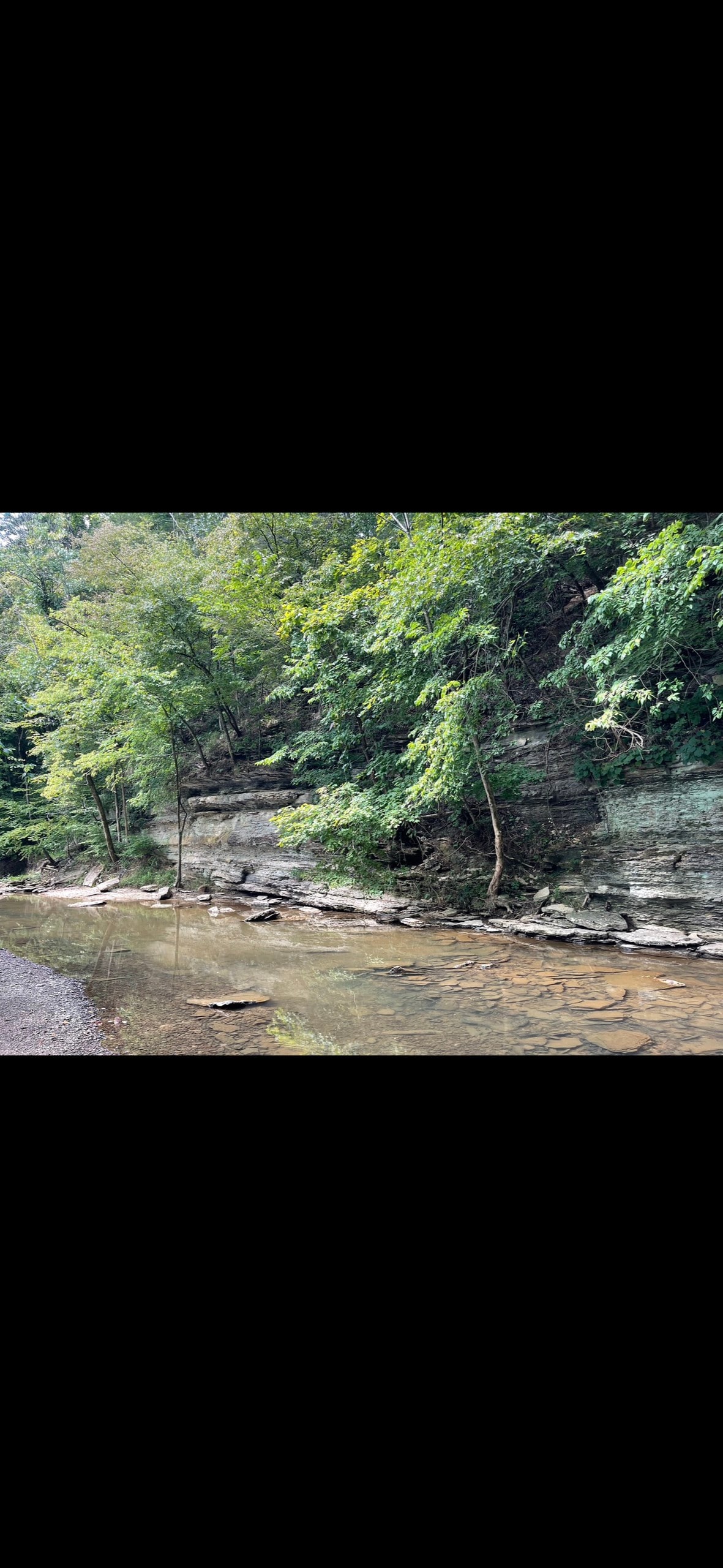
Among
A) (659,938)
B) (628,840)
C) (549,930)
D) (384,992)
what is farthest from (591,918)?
(384,992)

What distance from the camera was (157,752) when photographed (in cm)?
1195

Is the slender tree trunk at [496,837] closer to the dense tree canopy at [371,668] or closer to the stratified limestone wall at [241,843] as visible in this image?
the dense tree canopy at [371,668]

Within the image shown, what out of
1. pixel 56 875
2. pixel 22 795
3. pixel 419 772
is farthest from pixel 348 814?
pixel 22 795

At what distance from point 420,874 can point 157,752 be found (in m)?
6.70

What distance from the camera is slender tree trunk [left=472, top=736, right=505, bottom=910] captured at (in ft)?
22.6

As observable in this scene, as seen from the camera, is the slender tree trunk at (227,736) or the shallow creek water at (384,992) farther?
the slender tree trunk at (227,736)

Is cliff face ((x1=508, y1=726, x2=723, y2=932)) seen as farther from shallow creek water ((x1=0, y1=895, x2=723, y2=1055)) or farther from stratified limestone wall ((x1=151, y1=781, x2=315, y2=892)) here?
stratified limestone wall ((x1=151, y1=781, x2=315, y2=892))

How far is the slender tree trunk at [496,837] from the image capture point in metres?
6.90

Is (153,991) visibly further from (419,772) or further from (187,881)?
(187,881)

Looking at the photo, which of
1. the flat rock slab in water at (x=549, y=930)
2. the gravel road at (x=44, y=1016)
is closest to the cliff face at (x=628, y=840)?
the flat rock slab in water at (x=549, y=930)

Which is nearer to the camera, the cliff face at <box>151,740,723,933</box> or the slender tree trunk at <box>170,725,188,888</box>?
the cliff face at <box>151,740,723,933</box>

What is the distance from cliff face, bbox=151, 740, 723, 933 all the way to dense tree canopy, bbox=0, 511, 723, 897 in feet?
0.91

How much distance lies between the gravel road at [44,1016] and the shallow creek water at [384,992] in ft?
0.40

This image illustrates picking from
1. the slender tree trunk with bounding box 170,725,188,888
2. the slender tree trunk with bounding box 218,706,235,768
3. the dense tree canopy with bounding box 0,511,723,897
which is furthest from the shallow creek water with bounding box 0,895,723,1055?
the slender tree trunk with bounding box 218,706,235,768
